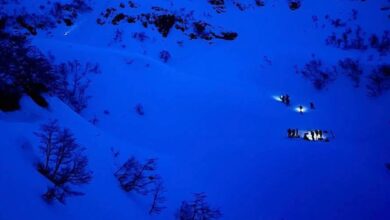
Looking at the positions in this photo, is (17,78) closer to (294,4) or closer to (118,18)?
(118,18)

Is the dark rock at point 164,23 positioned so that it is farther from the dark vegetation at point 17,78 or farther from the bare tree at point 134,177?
the dark vegetation at point 17,78

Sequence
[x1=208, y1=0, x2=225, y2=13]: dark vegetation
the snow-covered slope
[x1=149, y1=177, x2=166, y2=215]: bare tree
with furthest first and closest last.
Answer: [x1=208, y1=0, x2=225, y2=13]: dark vegetation < [x1=149, y1=177, x2=166, y2=215]: bare tree < the snow-covered slope

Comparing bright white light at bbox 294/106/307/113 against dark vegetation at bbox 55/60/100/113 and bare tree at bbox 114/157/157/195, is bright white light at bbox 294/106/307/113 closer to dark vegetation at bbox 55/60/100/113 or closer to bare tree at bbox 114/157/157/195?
bare tree at bbox 114/157/157/195

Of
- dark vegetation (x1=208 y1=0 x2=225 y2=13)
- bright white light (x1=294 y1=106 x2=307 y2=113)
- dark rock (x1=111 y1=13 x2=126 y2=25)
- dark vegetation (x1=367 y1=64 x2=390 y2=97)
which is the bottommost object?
bright white light (x1=294 y1=106 x2=307 y2=113)

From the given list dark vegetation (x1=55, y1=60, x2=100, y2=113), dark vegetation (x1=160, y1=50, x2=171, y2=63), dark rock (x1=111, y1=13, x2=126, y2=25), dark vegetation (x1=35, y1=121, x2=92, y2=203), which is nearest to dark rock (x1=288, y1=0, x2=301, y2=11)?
dark vegetation (x1=160, y1=50, x2=171, y2=63)

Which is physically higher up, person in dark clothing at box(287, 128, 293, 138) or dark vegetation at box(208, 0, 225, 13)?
dark vegetation at box(208, 0, 225, 13)

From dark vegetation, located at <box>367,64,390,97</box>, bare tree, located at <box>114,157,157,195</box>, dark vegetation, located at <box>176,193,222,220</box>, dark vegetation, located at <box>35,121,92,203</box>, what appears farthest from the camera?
dark vegetation, located at <box>367,64,390,97</box>
